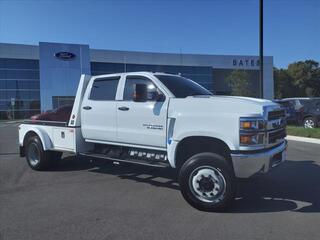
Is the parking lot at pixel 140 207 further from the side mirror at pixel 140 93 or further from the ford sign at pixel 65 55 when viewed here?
the ford sign at pixel 65 55

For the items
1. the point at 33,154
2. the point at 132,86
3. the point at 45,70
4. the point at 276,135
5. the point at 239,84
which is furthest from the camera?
the point at 45,70

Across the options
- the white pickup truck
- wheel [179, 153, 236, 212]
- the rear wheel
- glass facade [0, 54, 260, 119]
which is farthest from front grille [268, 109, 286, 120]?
glass facade [0, 54, 260, 119]

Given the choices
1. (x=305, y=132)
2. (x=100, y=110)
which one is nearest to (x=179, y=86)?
(x=100, y=110)

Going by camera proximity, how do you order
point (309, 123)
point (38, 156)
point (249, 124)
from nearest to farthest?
1. point (249, 124)
2. point (38, 156)
3. point (309, 123)

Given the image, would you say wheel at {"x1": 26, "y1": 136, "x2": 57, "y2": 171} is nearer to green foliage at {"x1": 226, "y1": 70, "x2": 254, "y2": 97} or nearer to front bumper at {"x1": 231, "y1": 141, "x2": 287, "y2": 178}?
front bumper at {"x1": 231, "y1": 141, "x2": 287, "y2": 178}

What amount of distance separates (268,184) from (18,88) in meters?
47.1

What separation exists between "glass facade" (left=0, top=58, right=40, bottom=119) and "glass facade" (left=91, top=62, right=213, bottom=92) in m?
8.80

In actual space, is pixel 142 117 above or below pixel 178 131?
above

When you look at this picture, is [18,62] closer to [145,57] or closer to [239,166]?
[145,57]

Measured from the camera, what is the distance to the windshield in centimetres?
655

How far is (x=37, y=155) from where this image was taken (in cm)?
868

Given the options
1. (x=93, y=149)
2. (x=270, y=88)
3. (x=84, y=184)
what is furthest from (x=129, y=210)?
(x=270, y=88)

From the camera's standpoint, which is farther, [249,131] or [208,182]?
[208,182]

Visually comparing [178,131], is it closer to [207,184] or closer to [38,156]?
[207,184]
